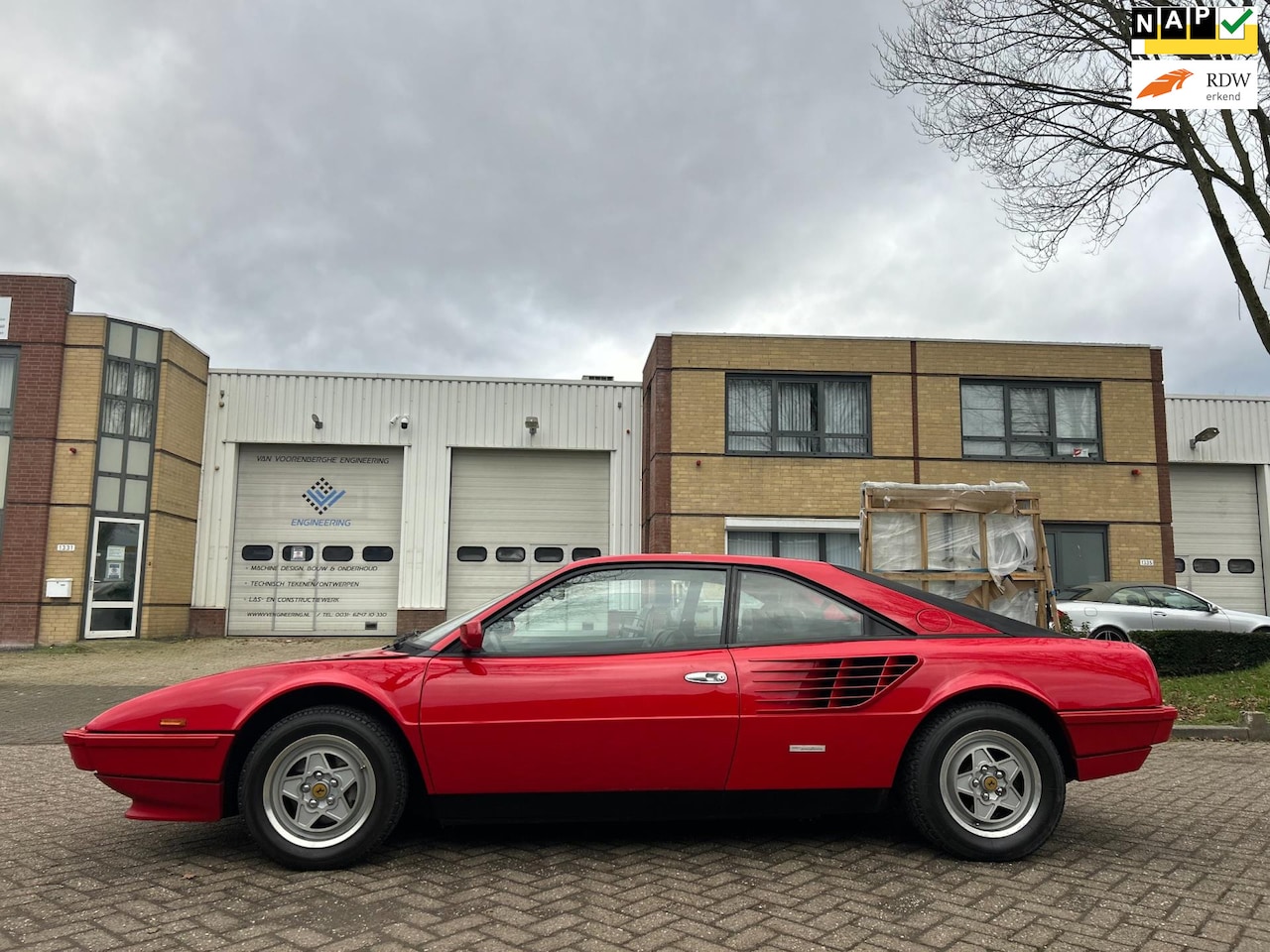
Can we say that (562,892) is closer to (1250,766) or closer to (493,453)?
(1250,766)

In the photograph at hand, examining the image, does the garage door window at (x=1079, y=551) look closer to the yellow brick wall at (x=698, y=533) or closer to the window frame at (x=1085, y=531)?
the window frame at (x=1085, y=531)

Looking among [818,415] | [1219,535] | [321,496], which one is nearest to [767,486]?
[818,415]

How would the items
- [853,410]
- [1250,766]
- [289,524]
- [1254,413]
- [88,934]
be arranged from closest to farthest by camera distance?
1. [88,934]
2. [1250,766]
3. [853,410]
4. [289,524]
5. [1254,413]

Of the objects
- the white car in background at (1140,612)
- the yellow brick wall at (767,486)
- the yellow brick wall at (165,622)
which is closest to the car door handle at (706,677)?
the white car in background at (1140,612)

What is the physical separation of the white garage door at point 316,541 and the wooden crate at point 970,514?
42.9 feet

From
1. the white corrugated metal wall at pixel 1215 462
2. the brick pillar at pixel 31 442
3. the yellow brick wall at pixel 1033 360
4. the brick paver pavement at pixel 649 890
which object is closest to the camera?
the brick paver pavement at pixel 649 890

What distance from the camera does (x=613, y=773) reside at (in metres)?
3.86

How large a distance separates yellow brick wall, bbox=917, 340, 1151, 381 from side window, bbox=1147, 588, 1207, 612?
5.75 meters

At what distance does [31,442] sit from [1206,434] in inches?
950

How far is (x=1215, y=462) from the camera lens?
21.0 meters

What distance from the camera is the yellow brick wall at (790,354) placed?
18375mm

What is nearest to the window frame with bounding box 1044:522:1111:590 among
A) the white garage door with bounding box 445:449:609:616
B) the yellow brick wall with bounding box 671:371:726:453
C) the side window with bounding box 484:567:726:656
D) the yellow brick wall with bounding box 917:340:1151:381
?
the yellow brick wall with bounding box 917:340:1151:381

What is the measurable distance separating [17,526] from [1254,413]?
2597cm

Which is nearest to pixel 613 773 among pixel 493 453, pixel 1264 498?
pixel 493 453
